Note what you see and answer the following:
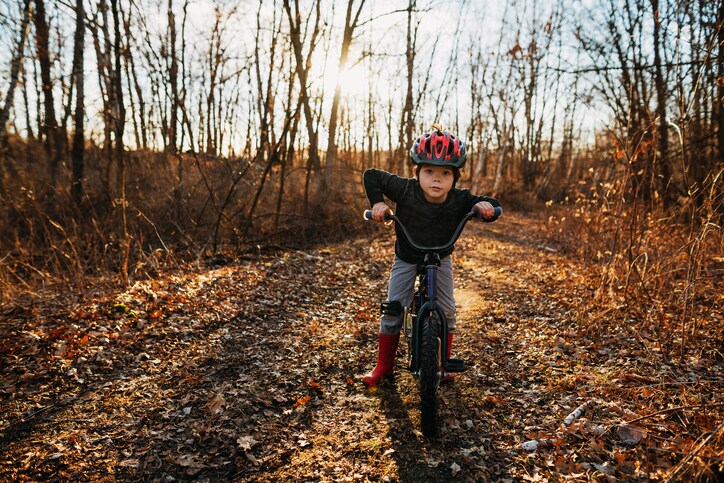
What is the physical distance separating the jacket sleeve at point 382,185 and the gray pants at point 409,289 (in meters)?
0.60

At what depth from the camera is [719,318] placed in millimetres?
4773

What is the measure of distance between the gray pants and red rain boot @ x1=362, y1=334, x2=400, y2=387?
14cm

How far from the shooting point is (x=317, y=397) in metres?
3.93

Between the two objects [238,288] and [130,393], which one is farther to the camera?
[238,288]

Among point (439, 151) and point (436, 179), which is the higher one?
point (439, 151)

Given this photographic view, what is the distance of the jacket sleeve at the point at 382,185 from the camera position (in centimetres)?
364

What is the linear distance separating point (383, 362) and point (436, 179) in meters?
1.84

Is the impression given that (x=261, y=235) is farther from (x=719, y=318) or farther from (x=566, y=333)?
(x=719, y=318)

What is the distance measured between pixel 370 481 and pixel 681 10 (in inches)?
278

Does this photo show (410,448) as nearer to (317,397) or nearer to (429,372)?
(429,372)

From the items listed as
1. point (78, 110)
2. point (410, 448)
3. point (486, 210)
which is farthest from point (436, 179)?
point (78, 110)

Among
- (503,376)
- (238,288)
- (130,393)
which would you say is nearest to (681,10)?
(503,376)

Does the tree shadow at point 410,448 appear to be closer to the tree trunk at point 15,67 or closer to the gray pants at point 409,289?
the gray pants at point 409,289

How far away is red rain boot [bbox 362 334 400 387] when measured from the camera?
395 cm
